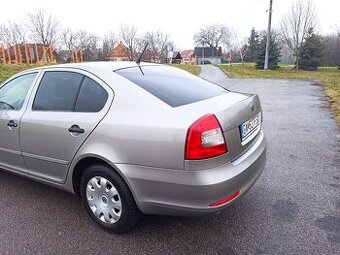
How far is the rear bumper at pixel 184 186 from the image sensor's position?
2385 millimetres

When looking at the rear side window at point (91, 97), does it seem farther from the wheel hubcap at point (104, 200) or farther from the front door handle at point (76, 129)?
the wheel hubcap at point (104, 200)

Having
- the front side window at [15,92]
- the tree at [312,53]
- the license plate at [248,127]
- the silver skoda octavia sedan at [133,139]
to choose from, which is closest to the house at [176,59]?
the tree at [312,53]

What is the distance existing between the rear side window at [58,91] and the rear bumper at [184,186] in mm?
962

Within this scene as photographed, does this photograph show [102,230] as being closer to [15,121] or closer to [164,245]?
[164,245]

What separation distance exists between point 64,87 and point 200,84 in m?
1.41

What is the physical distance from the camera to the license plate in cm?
274

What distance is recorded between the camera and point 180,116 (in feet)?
8.04

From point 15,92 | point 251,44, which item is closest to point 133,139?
point 15,92

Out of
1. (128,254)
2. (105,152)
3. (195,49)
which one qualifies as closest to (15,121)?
(105,152)

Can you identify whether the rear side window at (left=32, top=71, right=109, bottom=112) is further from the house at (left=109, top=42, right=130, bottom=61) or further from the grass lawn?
the house at (left=109, top=42, right=130, bottom=61)

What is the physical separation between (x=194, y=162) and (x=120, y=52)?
56.3m

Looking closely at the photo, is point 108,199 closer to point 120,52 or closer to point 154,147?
A: point 154,147

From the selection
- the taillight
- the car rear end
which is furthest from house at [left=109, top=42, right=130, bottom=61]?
the taillight

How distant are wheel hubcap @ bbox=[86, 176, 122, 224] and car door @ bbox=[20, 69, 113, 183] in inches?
13.1
